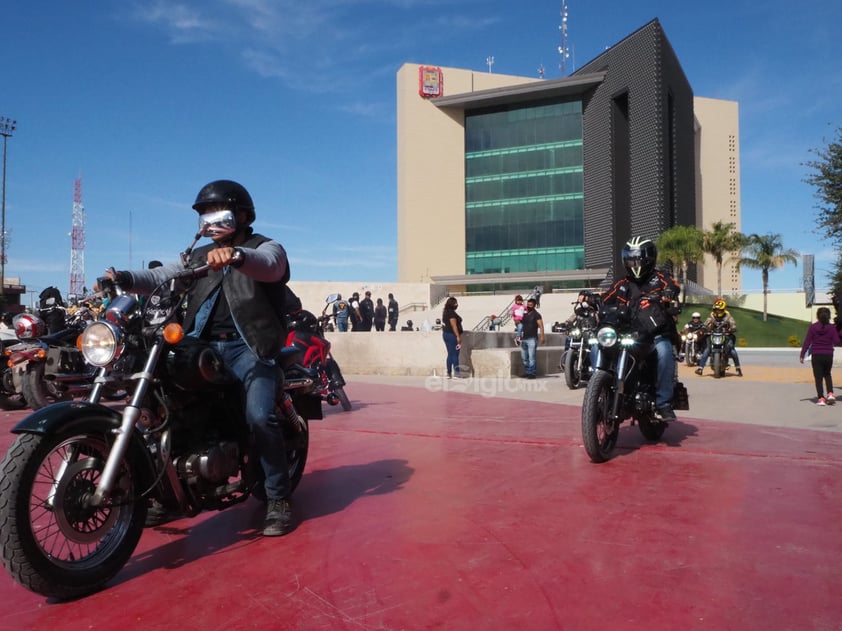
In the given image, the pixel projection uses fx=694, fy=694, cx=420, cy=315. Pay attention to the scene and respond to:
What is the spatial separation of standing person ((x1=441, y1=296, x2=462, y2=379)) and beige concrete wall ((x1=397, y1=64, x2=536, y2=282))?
58.0 meters

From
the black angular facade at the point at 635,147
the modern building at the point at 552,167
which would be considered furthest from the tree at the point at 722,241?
the modern building at the point at 552,167

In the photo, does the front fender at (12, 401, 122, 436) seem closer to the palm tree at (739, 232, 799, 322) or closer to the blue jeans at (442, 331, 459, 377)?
the blue jeans at (442, 331, 459, 377)

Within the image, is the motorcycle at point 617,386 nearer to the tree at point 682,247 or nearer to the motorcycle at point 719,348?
the motorcycle at point 719,348

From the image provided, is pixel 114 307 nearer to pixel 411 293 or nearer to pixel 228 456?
pixel 228 456

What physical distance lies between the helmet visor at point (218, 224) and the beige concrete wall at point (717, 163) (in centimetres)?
7723

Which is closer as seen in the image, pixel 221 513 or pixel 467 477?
pixel 221 513

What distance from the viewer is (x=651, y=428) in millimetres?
6230

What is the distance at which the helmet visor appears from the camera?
10.8 feet

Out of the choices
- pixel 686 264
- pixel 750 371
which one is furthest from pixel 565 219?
pixel 750 371

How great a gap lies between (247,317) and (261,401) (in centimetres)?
42

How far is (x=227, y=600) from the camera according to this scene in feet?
9.02

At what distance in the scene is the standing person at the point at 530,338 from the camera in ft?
44.8

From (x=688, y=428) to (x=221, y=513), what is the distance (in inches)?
197

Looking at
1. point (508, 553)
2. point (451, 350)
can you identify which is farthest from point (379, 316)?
point (508, 553)
